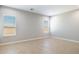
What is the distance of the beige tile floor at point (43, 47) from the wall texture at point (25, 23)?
0.66 feet

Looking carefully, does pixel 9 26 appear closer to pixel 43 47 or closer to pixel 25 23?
pixel 25 23

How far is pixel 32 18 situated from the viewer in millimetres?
2648

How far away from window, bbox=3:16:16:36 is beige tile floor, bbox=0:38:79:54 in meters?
0.33

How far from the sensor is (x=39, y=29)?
7.82ft

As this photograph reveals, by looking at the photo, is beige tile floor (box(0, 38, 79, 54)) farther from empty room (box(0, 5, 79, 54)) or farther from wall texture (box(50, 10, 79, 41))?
wall texture (box(50, 10, 79, 41))

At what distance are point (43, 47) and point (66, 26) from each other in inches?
37.7

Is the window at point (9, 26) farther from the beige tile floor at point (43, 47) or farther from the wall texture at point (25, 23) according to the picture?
the beige tile floor at point (43, 47)

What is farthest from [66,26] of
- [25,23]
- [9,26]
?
[9,26]

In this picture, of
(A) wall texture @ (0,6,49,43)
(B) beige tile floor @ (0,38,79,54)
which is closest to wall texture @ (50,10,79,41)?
(B) beige tile floor @ (0,38,79,54)

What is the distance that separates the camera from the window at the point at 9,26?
6.94 ft

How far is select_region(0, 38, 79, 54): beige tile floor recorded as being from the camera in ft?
6.84

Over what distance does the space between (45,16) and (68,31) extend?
0.84m
